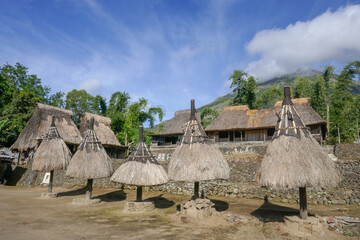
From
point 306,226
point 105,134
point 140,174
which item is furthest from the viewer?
point 105,134

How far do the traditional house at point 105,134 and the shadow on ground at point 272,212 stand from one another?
2136cm

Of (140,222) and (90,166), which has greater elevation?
(90,166)

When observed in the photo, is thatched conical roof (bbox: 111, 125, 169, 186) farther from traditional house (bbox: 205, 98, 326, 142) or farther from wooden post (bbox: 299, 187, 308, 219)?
traditional house (bbox: 205, 98, 326, 142)

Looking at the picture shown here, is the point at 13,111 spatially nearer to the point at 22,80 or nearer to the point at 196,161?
the point at 22,80

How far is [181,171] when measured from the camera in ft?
29.6

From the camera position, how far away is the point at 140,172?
9.78 meters

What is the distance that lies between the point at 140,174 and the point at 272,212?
6023 mm

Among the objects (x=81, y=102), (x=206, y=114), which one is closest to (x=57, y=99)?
(x=81, y=102)

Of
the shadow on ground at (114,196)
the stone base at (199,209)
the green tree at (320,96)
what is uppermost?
the green tree at (320,96)

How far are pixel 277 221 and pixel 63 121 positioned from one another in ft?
84.5

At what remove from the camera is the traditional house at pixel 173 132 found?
Answer: 29391mm

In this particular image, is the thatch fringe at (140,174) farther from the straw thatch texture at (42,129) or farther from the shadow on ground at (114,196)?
the straw thatch texture at (42,129)

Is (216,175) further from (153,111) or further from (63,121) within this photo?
(153,111)

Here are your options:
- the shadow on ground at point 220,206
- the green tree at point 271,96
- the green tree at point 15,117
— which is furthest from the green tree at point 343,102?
the green tree at point 15,117
